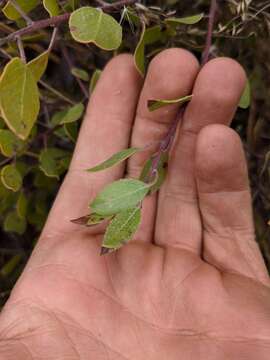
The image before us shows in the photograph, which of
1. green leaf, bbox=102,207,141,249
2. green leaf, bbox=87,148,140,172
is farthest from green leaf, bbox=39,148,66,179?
green leaf, bbox=102,207,141,249

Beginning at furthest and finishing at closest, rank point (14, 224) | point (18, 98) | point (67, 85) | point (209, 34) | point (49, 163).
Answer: point (67, 85) → point (14, 224) → point (49, 163) → point (209, 34) → point (18, 98)

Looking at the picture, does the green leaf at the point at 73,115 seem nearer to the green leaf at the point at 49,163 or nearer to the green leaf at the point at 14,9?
the green leaf at the point at 49,163

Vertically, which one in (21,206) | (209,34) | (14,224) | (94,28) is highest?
(94,28)

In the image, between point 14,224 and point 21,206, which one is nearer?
point 21,206

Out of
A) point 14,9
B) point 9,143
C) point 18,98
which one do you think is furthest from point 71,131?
point 18,98

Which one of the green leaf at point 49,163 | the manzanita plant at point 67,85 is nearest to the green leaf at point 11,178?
the manzanita plant at point 67,85

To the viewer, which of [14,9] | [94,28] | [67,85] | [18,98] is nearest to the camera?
[18,98]

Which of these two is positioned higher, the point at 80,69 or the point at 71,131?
the point at 80,69

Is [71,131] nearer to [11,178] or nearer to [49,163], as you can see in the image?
[49,163]
